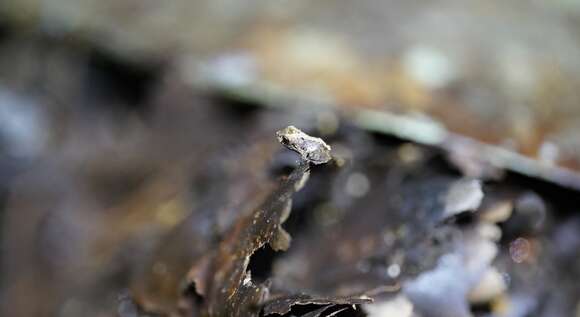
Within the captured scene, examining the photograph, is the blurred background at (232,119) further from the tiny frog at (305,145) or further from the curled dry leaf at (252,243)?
the tiny frog at (305,145)

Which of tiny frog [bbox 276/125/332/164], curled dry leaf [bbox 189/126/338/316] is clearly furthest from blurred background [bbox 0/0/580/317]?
tiny frog [bbox 276/125/332/164]

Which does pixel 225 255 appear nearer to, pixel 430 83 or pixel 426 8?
pixel 430 83

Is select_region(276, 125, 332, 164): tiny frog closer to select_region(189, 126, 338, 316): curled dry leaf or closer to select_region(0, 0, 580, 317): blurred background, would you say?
select_region(189, 126, 338, 316): curled dry leaf

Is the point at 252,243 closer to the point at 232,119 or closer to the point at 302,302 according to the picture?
the point at 302,302

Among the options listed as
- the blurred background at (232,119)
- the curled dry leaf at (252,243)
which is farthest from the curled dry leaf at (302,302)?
the blurred background at (232,119)

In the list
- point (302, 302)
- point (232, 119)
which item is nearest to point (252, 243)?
point (302, 302)

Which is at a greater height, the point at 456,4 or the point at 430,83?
the point at 456,4

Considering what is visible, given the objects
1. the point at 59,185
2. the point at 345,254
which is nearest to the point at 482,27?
the point at 345,254
